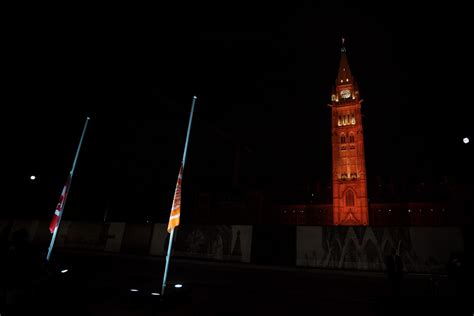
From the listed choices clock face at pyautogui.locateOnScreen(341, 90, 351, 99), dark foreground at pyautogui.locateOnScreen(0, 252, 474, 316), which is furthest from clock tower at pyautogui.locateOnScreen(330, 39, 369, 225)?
dark foreground at pyautogui.locateOnScreen(0, 252, 474, 316)

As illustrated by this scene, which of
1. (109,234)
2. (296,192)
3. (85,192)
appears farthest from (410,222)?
(85,192)

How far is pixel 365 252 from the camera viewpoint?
20.3 m

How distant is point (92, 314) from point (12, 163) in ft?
76.9

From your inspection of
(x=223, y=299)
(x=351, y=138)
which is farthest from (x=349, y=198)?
(x=223, y=299)

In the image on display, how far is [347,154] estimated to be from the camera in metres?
79.3

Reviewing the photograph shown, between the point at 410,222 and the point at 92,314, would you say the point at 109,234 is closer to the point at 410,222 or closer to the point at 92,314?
the point at 92,314

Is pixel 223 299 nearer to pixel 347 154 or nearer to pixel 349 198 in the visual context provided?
pixel 349 198

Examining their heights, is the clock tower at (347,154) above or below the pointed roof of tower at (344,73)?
below

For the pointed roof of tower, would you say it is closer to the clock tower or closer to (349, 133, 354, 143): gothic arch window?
the clock tower

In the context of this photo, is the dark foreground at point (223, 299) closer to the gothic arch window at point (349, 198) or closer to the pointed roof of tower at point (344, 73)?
the gothic arch window at point (349, 198)

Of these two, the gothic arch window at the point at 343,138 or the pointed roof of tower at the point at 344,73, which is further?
the pointed roof of tower at the point at 344,73

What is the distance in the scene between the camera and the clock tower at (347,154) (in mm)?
70375

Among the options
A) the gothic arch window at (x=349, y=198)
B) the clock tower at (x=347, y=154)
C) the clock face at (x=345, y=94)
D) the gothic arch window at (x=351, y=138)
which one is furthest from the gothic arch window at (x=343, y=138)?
the gothic arch window at (x=349, y=198)

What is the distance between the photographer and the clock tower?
70375mm
